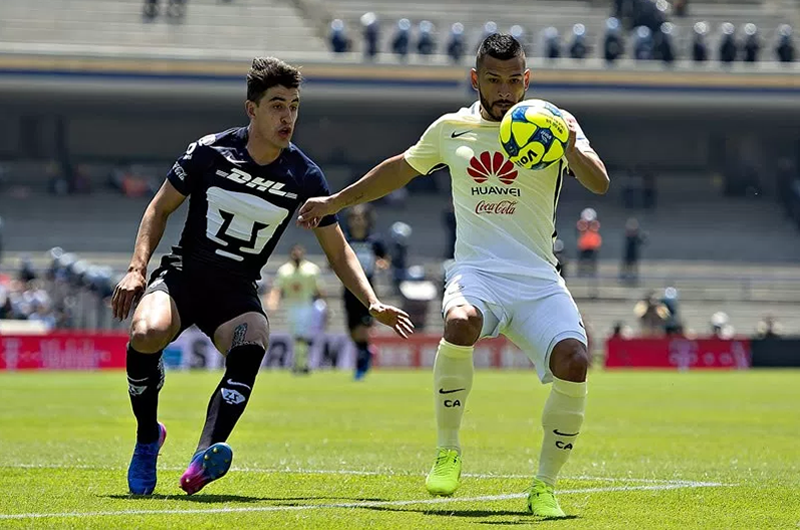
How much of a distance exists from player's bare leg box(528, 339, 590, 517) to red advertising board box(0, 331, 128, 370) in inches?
891

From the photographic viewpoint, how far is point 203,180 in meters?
8.36

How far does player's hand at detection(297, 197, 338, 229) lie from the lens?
816 cm

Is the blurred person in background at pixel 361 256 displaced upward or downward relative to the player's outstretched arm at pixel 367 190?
downward

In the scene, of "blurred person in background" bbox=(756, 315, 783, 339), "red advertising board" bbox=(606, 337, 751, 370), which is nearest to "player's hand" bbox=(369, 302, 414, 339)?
"red advertising board" bbox=(606, 337, 751, 370)

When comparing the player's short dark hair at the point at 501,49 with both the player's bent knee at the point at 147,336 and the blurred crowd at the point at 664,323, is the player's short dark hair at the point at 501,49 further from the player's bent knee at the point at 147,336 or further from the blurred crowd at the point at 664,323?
the blurred crowd at the point at 664,323

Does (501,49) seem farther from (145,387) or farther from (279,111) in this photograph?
(145,387)

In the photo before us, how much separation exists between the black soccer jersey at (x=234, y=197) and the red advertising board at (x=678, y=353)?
2548cm

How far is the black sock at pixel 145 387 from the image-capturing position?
8141 mm

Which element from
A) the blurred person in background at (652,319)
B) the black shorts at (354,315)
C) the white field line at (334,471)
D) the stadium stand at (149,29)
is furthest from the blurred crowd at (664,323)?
→ the white field line at (334,471)

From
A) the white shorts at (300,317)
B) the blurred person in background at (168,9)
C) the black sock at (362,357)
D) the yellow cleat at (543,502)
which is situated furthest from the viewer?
the blurred person in background at (168,9)

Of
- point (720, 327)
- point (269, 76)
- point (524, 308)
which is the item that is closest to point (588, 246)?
point (720, 327)

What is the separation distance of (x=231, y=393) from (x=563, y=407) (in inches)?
66.1

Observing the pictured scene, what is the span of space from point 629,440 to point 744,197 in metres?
43.3

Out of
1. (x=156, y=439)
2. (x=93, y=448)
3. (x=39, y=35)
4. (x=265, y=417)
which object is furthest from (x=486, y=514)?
(x=39, y=35)
